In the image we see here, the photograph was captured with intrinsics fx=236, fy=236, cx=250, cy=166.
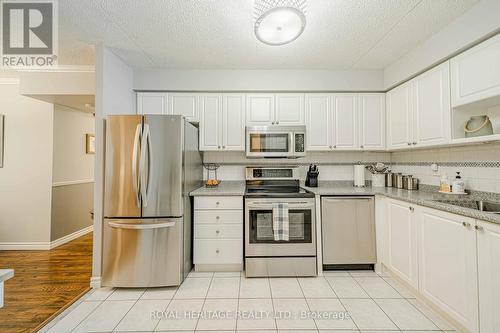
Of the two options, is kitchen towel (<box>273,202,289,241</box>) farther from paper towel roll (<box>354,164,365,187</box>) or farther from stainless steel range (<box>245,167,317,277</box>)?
paper towel roll (<box>354,164,365,187</box>)

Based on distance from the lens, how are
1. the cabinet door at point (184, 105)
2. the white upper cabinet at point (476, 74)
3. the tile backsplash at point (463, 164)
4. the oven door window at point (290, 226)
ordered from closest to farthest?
the white upper cabinet at point (476, 74) < the tile backsplash at point (463, 164) < the oven door window at point (290, 226) < the cabinet door at point (184, 105)

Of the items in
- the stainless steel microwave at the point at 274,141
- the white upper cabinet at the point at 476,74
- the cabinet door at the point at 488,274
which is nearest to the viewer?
the cabinet door at the point at 488,274

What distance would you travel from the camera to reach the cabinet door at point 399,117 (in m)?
2.76

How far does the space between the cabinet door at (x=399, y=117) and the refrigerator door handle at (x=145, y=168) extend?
287cm

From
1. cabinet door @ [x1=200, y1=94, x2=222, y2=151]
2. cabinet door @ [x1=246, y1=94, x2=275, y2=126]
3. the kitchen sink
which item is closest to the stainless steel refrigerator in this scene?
cabinet door @ [x1=200, y1=94, x2=222, y2=151]

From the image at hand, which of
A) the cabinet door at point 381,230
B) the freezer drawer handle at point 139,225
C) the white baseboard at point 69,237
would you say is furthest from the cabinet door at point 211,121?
the white baseboard at point 69,237

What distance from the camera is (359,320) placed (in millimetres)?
1914

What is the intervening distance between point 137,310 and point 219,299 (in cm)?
72

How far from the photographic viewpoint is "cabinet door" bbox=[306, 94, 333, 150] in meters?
3.20

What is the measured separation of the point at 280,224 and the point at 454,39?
236 centimetres

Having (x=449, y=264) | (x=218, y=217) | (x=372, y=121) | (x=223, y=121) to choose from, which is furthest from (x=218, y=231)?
(x=372, y=121)

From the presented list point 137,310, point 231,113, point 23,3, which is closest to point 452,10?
point 231,113

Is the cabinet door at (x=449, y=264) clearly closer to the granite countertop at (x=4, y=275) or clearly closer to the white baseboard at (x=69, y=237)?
the granite countertop at (x=4, y=275)

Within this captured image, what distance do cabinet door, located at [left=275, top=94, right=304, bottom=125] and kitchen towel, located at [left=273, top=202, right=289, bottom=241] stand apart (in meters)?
1.21
